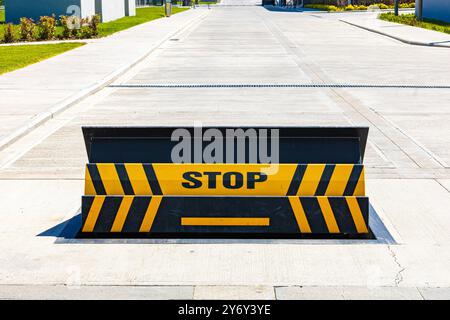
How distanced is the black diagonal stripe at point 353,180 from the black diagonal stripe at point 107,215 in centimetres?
211

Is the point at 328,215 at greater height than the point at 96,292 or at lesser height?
greater

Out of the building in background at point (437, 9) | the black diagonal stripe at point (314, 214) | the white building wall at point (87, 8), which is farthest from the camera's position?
the building in background at point (437, 9)

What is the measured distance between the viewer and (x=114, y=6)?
5559 cm

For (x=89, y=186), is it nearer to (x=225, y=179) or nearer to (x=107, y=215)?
(x=107, y=215)

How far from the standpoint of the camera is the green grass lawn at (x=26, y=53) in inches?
882

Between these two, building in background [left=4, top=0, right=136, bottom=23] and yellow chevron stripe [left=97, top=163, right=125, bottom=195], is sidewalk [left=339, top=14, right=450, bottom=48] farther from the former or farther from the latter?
yellow chevron stripe [left=97, top=163, right=125, bottom=195]

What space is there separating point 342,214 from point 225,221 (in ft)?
3.56

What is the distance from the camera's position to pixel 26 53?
87.0 ft

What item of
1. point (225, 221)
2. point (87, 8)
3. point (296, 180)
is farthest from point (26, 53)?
point (296, 180)

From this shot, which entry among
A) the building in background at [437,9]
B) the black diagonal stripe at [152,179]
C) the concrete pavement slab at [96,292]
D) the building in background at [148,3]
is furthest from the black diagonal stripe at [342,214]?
the building in background at [148,3]

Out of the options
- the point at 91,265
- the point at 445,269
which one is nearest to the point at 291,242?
the point at 445,269

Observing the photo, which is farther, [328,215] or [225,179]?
[225,179]

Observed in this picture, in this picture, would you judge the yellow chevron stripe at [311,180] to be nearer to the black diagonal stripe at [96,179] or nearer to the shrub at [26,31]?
the black diagonal stripe at [96,179]

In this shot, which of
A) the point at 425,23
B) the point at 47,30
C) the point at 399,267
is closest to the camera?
the point at 399,267
